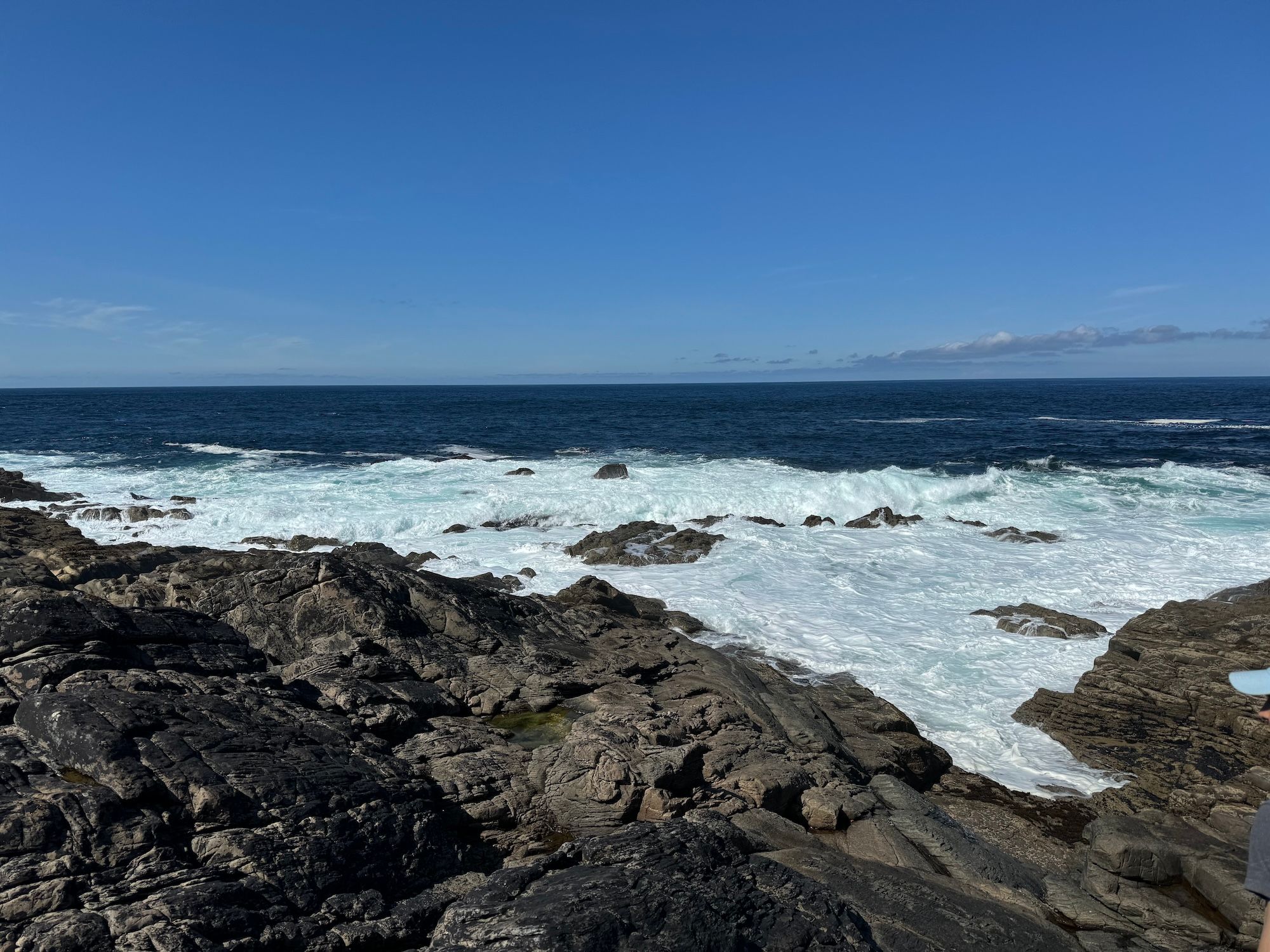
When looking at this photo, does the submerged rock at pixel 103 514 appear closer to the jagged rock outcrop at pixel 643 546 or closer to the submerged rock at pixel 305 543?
the submerged rock at pixel 305 543

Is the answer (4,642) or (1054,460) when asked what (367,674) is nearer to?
(4,642)

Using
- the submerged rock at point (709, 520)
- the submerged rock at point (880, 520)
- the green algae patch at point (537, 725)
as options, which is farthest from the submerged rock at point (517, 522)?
the green algae patch at point (537, 725)

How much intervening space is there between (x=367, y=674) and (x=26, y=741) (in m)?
3.71

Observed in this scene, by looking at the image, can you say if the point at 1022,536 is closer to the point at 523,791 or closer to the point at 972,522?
the point at 972,522

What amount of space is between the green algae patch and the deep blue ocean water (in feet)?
114

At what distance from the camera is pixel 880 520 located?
90.3 ft

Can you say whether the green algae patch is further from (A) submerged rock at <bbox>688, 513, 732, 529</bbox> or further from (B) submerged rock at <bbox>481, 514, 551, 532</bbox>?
(A) submerged rock at <bbox>688, 513, 732, 529</bbox>

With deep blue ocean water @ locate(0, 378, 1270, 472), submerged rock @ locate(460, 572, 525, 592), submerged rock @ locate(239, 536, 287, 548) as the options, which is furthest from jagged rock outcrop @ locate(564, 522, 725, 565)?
deep blue ocean water @ locate(0, 378, 1270, 472)

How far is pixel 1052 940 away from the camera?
250 inches

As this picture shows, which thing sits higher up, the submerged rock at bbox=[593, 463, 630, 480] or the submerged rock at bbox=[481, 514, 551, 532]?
the submerged rock at bbox=[593, 463, 630, 480]

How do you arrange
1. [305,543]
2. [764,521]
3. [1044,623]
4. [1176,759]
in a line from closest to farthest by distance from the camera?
1. [1176,759]
2. [1044,623]
3. [305,543]
4. [764,521]

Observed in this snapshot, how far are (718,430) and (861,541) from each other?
129ft

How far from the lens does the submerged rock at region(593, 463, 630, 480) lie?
117 feet

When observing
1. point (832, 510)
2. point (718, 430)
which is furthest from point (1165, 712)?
point (718, 430)
